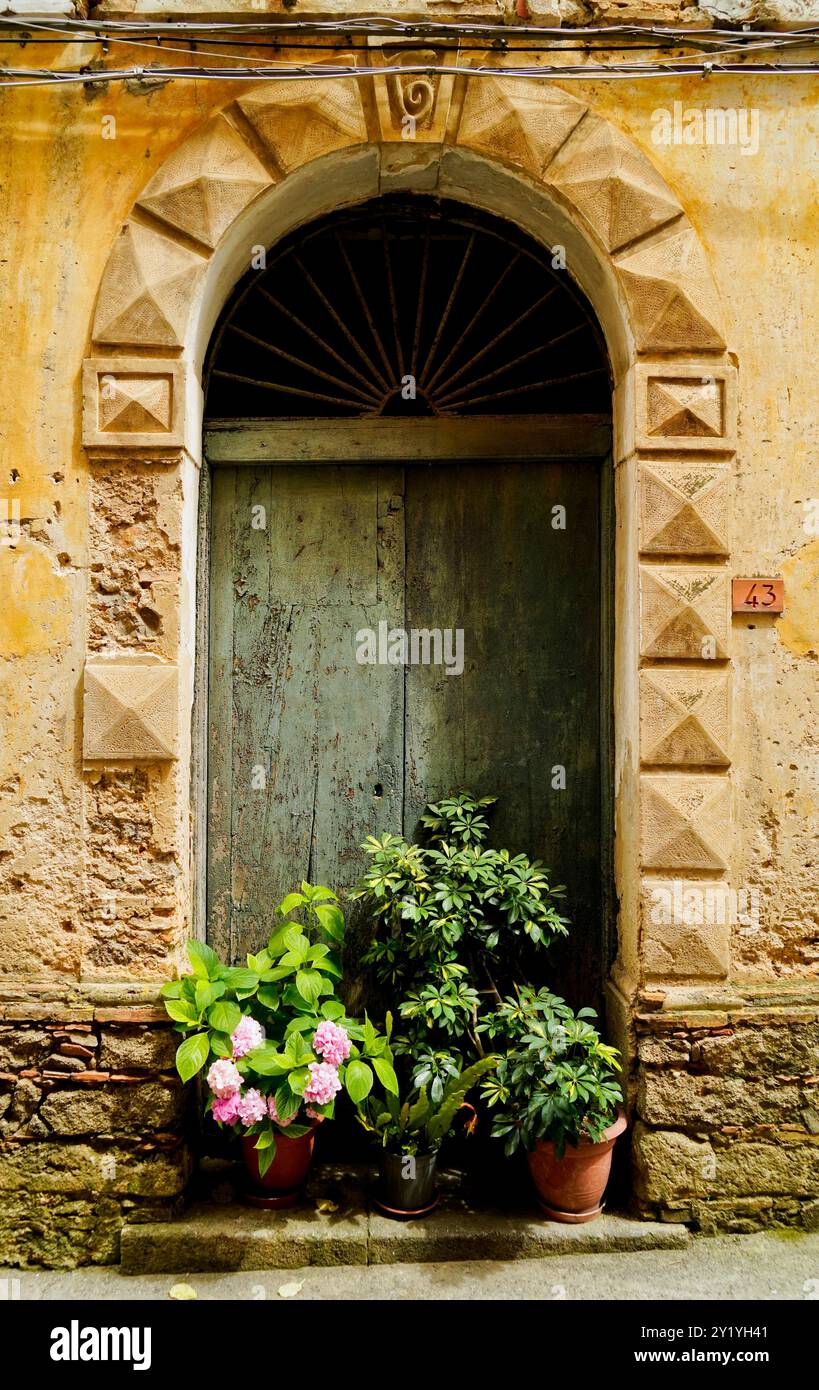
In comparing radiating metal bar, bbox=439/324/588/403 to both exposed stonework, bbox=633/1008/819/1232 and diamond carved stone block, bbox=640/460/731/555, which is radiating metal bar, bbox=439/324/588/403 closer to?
diamond carved stone block, bbox=640/460/731/555

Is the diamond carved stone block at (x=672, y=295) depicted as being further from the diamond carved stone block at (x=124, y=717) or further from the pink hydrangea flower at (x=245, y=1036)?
the pink hydrangea flower at (x=245, y=1036)

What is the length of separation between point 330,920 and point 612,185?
285cm

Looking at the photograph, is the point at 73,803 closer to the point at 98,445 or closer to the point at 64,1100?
the point at 64,1100

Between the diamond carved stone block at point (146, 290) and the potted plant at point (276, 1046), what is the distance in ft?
6.82

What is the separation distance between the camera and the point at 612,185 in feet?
10.7

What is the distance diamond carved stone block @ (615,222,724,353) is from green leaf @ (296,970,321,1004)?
253 cm

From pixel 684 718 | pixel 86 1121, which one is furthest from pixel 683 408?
pixel 86 1121

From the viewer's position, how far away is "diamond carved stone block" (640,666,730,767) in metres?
3.24

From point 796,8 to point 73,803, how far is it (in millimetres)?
3889

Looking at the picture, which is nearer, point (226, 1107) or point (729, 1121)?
point (226, 1107)

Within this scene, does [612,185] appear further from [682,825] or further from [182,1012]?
[182,1012]

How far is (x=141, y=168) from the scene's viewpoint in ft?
10.7

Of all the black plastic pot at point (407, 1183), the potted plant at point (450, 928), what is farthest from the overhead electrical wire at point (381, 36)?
the black plastic pot at point (407, 1183)
